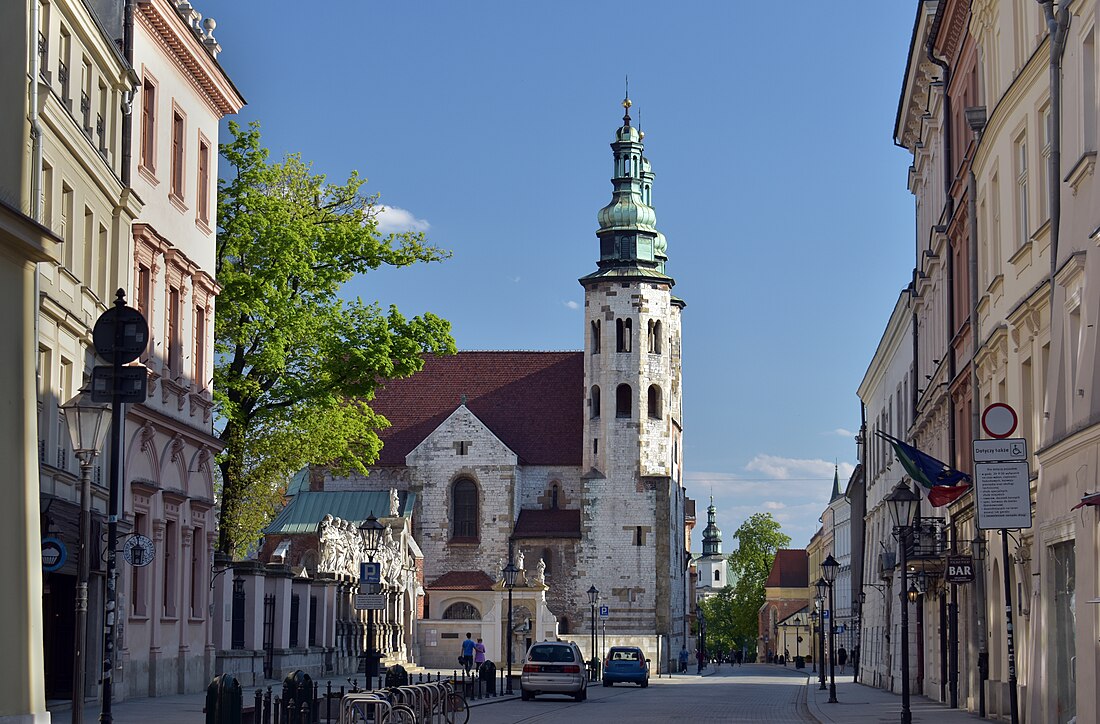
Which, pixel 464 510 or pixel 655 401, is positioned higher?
pixel 655 401

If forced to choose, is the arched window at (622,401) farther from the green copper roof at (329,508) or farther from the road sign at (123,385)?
the road sign at (123,385)

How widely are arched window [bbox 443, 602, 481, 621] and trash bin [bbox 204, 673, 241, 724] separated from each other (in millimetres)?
66238

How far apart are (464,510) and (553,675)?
1906 inches

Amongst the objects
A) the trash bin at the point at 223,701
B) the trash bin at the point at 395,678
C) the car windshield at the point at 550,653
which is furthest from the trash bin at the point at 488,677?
the trash bin at the point at 223,701

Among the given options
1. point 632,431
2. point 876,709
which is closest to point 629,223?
point 632,431

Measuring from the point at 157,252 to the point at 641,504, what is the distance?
5566 cm

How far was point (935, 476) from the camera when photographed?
25.7 meters

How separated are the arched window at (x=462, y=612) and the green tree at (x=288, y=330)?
41.3 metres

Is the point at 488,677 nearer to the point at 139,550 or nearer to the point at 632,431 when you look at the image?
the point at 139,550

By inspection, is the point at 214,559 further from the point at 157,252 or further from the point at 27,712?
the point at 27,712

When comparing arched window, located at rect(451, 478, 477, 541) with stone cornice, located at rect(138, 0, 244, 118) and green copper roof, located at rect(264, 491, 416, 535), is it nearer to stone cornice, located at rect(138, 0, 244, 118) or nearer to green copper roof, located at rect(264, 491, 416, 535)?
green copper roof, located at rect(264, 491, 416, 535)

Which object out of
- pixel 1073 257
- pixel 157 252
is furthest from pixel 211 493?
pixel 1073 257

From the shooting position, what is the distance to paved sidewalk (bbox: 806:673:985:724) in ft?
92.9

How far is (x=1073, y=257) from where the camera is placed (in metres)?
18.0
